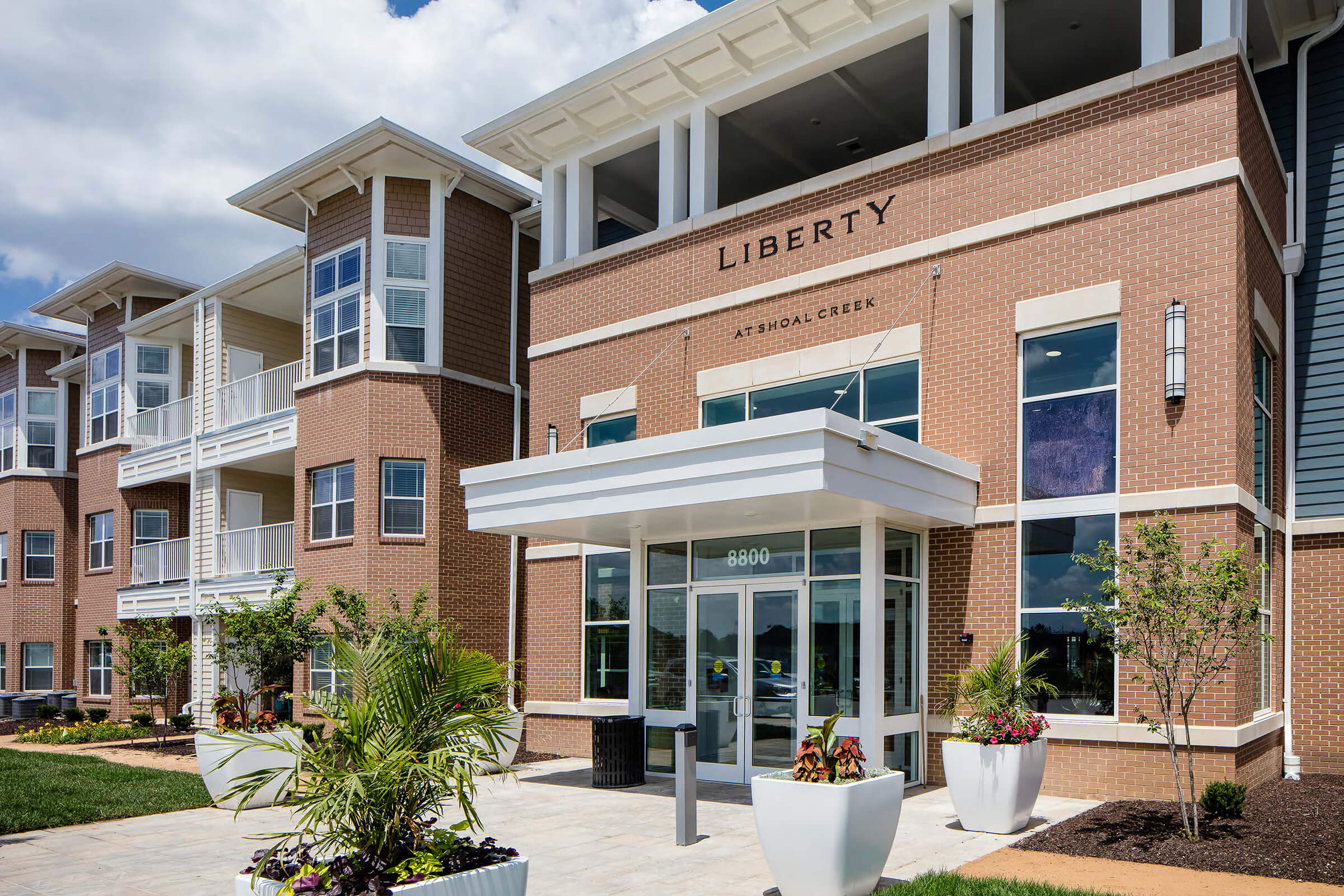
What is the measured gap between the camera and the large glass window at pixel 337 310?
21844 mm

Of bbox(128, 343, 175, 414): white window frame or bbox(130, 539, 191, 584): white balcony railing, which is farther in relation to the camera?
bbox(128, 343, 175, 414): white window frame

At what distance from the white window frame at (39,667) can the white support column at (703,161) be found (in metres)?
26.5

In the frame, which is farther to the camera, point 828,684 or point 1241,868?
point 828,684

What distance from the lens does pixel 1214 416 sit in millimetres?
11742

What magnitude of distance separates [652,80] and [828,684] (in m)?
9.97

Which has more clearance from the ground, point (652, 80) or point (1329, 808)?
point (652, 80)

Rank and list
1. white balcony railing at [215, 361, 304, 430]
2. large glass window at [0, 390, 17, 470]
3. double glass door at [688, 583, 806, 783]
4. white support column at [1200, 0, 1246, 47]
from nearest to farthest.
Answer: white support column at [1200, 0, 1246, 47] → double glass door at [688, 583, 806, 783] → white balcony railing at [215, 361, 304, 430] → large glass window at [0, 390, 17, 470]

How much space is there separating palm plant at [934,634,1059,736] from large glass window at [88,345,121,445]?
25557mm

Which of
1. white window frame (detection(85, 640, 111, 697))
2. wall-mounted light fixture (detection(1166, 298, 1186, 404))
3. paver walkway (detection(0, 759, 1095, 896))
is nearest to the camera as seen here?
paver walkway (detection(0, 759, 1095, 896))

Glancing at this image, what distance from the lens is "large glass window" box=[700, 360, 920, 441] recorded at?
14.3 m

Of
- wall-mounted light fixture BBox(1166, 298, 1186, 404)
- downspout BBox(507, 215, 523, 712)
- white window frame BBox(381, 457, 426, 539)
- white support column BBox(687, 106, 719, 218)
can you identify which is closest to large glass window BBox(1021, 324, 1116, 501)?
wall-mounted light fixture BBox(1166, 298, 1186, 404)

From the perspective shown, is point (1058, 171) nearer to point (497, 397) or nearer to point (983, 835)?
point (983, 835)

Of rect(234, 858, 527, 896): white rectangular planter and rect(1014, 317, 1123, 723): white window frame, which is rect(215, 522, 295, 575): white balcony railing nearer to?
rect(1014, 317, 1123, 723): white window frame

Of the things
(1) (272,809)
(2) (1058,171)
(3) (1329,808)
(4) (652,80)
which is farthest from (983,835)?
(4) (652,80)
